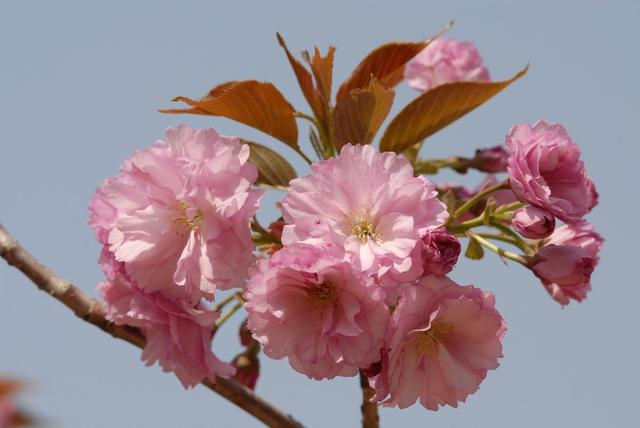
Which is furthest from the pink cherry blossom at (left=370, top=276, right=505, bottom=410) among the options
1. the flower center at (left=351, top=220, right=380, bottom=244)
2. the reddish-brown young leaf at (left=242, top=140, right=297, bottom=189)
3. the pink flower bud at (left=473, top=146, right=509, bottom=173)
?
the pink flower bud at (left=473, top=146, right=509, bottom=173)

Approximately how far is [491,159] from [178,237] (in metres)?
1.20

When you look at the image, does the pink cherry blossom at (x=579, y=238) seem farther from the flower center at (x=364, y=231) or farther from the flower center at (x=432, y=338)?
the flower center at (x=364, y=231)

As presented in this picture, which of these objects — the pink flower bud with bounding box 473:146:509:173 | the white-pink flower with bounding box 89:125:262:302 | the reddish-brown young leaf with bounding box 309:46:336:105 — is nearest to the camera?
the white-pink flower with bounding box 89:125:262:302

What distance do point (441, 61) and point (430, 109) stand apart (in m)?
0.95

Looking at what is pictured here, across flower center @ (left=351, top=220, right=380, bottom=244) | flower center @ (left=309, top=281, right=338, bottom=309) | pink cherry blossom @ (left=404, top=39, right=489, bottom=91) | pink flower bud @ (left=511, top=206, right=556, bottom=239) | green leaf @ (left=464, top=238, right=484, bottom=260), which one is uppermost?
flower center @ (left=351, top=220, right=380, bottom=244)

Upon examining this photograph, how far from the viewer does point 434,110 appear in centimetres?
237

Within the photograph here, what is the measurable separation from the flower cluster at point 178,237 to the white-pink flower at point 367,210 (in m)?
0.14

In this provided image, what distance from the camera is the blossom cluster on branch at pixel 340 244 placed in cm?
185

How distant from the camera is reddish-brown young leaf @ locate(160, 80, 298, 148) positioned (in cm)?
220

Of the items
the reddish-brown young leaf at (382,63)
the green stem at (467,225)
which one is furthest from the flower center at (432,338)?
the reddish-brown young leaf at (382,63)

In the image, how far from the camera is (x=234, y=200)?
6.36 feet

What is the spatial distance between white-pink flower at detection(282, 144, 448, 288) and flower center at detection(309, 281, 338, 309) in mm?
87

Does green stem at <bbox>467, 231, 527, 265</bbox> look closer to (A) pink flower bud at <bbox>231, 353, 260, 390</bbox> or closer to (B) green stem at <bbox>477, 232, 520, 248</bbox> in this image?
(B) green stem at <bbox>477, 232, 520, 248</bbox>

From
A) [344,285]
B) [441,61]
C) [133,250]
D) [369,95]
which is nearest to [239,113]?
[369,95]
